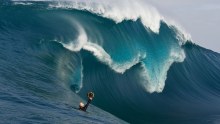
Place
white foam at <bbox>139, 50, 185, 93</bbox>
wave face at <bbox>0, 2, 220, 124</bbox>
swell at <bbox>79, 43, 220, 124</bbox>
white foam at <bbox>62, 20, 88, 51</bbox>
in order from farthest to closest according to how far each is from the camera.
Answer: white foam at <bbox>139, 50, 185, 93</bbox> → white foam at <bbox>62, 20, 88, 51</bbox> → swell at <bbox>79, 43, 220, 124</bbox> → wave face at <bbox>0, 2, 220, 124</bbox>

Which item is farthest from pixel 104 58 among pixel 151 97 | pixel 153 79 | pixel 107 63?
pixel 153 79

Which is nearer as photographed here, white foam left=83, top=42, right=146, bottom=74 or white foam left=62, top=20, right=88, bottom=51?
white foam left=62, top=20, right=88, bottom=51

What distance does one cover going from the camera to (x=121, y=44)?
24094 millimetres

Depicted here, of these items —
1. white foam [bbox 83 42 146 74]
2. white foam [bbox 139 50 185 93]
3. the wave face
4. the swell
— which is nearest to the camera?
the wave face

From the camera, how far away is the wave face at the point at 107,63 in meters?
15.7

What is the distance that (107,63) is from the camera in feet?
68.2

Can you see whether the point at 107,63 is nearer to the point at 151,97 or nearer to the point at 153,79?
the point at 151,97

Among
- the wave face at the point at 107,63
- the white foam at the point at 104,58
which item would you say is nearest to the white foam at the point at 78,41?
the wave face at the point at 107,63

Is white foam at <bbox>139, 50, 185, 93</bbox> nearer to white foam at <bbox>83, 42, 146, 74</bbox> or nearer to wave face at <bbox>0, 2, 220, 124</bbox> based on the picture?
wave face at <bbox>0, 2, 220, 124</bbox>

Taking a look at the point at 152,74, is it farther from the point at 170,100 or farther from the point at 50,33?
the point at 50,33

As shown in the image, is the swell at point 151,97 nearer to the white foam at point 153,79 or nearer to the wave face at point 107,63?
the wave face at point 107,63

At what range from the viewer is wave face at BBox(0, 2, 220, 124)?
15.7 metres

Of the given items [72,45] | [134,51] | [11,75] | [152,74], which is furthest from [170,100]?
[11,75]

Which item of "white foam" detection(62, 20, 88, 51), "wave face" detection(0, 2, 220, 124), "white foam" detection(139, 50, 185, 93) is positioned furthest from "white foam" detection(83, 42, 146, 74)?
"white foam" detection(139, 50, 185, 93)
